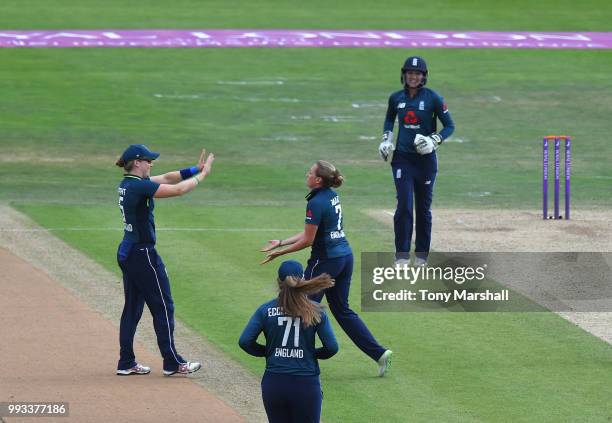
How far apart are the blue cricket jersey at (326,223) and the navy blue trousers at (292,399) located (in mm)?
3123

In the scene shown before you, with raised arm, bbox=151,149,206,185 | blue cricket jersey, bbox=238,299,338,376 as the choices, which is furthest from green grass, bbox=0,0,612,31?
blue cricket jersey, bbox=238,299,338,376

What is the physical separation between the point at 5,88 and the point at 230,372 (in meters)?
22.5

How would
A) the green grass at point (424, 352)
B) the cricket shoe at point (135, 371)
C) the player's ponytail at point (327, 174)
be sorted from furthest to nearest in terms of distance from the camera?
the cricket shoe at point (135, 371) < the player's ponytail at point (327, 174) < the green grass at point (424, 352)

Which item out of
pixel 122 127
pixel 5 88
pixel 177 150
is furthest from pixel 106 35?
pixel 177 150

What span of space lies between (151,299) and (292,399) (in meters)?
3.54

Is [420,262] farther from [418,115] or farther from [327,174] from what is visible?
[327,174]

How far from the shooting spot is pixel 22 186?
24.9 m

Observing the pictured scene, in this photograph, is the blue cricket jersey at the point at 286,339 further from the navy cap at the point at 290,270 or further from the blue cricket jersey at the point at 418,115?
the blue cricket jersey at the point at 418,115

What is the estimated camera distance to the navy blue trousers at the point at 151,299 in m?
13.5

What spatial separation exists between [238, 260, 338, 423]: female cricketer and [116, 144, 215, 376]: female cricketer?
303 centimetres

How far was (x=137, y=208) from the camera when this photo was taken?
13.4 m

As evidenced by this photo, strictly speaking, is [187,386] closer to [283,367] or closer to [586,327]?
[283,367]

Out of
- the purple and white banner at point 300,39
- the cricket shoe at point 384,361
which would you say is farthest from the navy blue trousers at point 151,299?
the purple and white banner at point 300,39

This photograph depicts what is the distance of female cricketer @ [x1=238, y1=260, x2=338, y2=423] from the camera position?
1038 centimetres
